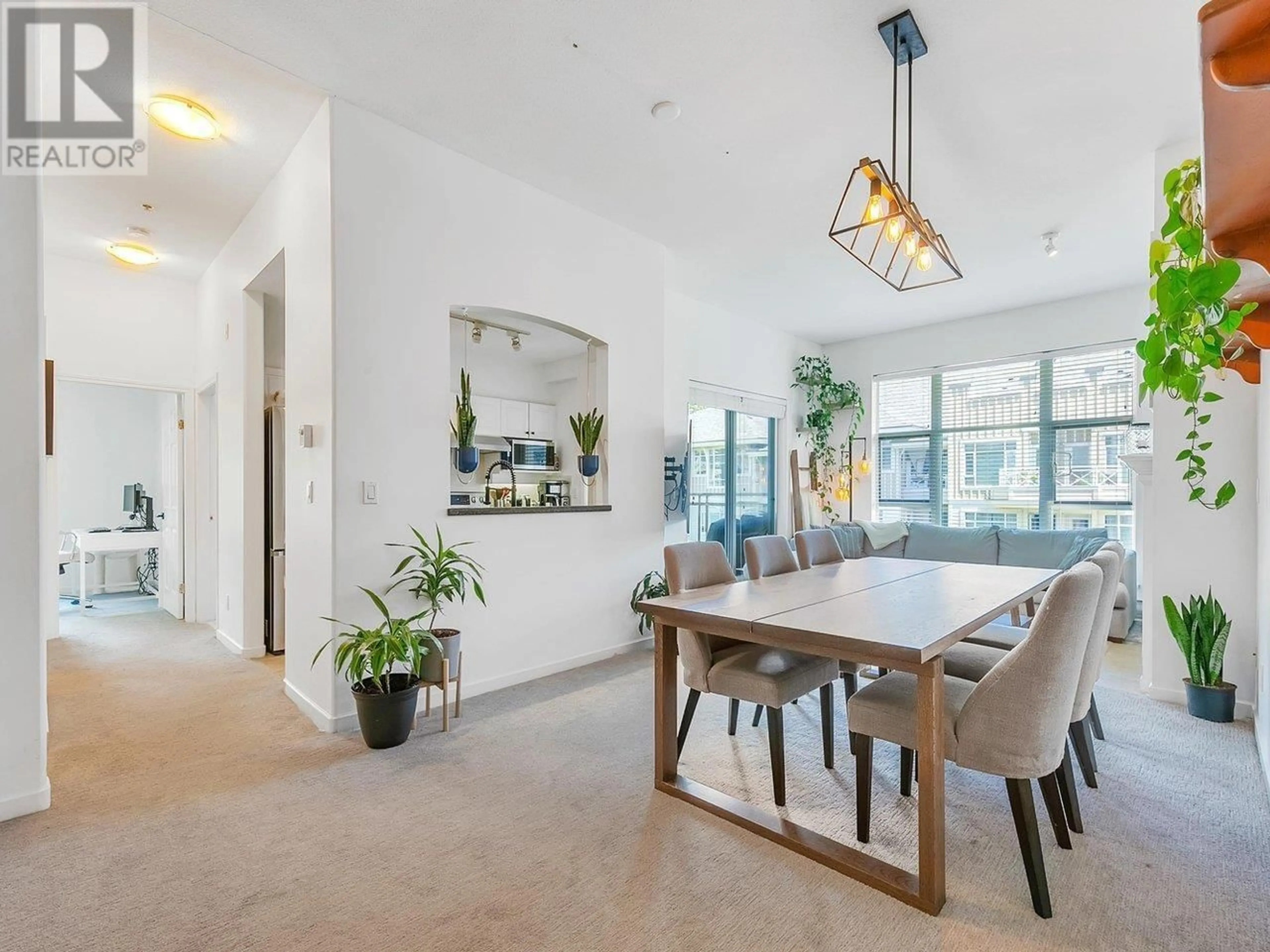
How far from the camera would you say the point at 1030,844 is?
1.65 meters

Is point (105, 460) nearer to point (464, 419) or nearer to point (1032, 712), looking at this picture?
point (464, 419)

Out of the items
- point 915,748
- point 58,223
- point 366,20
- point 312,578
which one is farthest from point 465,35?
point 58,223

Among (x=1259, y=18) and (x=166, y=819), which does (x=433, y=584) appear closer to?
(x=166, y=819)

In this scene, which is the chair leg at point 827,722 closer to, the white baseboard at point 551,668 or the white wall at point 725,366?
the white baseboard at point 551,668

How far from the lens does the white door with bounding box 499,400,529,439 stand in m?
4.23

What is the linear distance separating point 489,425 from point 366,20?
2292mm

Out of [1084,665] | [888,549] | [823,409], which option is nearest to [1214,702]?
[1084,665]

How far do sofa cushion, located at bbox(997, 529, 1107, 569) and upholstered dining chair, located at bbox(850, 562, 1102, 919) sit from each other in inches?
165

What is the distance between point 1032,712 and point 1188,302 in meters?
1.08

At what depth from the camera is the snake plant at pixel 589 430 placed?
158 inches

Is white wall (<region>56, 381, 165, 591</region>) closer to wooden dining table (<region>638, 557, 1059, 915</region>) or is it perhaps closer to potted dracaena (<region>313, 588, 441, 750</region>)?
potted dracaena (<region>313, 588, 441, 750</region>)

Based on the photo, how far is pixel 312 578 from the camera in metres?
3.09

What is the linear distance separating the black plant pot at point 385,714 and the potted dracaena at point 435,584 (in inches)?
7.6

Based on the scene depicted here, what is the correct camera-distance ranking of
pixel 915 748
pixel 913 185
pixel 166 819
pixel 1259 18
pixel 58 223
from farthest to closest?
1. pixel 58 223
2. pixel 913 185
3. pixel 166 819
4. pixel 915 748
5. pixel 1259 18
